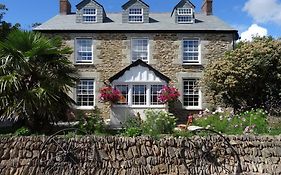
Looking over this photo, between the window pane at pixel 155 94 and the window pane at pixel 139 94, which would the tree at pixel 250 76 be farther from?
the window pane at pixel 139 94

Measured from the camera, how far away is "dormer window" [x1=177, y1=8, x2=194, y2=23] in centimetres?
2595

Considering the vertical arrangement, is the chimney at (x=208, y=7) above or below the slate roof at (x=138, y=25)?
above

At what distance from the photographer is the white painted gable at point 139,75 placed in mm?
23812

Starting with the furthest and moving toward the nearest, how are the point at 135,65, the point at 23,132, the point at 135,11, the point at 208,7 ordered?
1. the point at 208,7
2. the point at 135,11
3. the point at 135,65
4. the point at 23,132

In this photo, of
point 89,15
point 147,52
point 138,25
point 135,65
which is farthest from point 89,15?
point 135,65

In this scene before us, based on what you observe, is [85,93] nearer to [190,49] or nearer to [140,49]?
[140,49]

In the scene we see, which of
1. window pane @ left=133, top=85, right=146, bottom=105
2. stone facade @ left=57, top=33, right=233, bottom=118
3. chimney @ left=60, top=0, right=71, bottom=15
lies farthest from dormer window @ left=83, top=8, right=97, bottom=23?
window pane @ left=133, top=85, right=146, bottom=105

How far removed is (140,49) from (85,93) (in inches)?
170

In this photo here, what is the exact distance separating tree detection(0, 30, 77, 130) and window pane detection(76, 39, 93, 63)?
35.9ft

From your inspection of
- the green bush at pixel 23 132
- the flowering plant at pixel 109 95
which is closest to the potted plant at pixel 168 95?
the flowering plant at pixel 109 95

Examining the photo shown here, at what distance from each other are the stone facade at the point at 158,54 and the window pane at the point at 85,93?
35 centimetres

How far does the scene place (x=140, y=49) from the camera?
25.1 metres

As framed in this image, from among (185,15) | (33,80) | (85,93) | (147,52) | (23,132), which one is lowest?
(23,132)

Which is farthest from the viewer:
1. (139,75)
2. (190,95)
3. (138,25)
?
(138,25)
